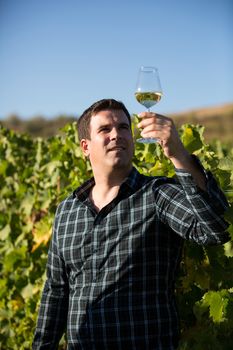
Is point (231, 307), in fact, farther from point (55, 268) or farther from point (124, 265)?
point (55, 268)

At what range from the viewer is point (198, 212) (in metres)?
2.54

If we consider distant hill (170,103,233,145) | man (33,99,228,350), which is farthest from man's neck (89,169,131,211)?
distant hill (170,103,233,145)

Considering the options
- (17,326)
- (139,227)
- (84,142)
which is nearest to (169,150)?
(139,227)

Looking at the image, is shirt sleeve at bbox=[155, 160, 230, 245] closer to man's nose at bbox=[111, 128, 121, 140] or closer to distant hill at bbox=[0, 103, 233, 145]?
man's nose at bbox=[111, 128, 121, 140]

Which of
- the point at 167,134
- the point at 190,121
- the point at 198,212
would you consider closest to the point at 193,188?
the point at 198,212

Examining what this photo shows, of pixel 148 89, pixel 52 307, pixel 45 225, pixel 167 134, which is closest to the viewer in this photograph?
pixel 167 134

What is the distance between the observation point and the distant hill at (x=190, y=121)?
65.2m

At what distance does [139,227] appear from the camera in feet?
9.41

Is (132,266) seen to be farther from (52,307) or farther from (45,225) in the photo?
(45,225)

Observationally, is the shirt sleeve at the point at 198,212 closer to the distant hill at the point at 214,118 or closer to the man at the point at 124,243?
the man at the point at 124,243

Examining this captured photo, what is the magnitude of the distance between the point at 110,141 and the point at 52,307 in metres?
0.94

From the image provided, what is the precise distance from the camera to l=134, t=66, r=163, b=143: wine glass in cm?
281

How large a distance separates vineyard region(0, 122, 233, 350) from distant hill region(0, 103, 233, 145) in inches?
2250

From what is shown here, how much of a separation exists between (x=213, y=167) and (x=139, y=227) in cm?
80
